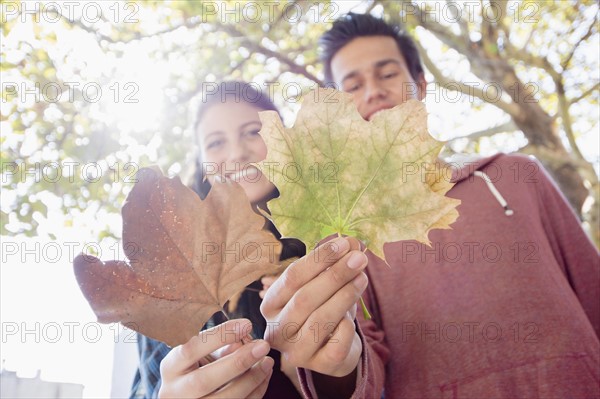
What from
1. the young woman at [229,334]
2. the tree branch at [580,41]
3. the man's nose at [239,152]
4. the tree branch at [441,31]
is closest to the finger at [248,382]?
the young woman at [229,334]

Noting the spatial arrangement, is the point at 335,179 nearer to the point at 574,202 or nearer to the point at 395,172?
the point at 395,172

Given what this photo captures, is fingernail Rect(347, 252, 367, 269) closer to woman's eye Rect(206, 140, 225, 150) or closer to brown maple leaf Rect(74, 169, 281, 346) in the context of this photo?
brown maple leaf Rect(74, 169, 281, 346)

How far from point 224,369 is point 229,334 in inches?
1.6

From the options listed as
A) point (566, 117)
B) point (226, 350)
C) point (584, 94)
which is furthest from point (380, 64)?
point (584, 94)

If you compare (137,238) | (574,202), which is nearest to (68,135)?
(137,238)

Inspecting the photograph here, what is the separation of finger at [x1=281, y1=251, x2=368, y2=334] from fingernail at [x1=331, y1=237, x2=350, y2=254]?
1 centimetres

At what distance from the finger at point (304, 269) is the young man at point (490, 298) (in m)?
0.34

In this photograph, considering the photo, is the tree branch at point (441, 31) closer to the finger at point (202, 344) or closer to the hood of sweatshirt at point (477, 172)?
the hood of sweatshirt at point (477, 172)

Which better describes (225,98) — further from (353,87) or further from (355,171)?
(355,171)

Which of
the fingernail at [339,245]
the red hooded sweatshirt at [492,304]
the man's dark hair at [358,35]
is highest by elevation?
the man's dark hair at [358,35]

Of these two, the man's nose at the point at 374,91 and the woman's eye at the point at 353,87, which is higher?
the woman's eye at the point at 353,87

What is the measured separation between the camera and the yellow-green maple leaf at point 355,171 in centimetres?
46

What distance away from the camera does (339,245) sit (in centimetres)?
45

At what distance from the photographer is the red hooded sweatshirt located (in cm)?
85
